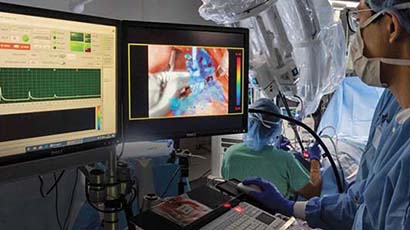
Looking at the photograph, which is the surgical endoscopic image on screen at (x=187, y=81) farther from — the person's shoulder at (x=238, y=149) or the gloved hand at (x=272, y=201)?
the person's shoulder at (x=238, y=149)

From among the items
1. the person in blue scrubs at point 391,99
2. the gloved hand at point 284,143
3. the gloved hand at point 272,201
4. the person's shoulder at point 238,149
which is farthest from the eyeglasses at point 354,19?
the gloved hand at point 284,143

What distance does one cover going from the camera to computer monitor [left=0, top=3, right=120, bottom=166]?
3.32 feet

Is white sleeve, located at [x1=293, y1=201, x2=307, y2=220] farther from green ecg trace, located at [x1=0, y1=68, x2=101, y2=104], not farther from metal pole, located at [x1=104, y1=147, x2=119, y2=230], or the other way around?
green ecg trace, located at [x1=0, y1=68, x2=101, y2=104]

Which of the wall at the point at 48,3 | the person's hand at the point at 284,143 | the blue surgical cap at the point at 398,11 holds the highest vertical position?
the wall at the point at 48,3

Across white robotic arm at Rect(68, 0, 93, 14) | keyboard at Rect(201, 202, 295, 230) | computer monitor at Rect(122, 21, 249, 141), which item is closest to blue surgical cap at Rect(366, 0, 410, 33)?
computer monitor at Rect(122, 21, 249, 141)

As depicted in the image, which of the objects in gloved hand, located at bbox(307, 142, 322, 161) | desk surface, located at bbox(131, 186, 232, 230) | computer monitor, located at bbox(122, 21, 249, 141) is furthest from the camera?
gloved hand, located at bbox(307, 142, 322, 161)

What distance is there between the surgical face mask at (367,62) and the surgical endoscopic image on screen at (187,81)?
1.56 feet

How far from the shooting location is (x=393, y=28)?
1.14 meters

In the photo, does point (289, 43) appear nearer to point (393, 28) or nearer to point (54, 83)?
point (393, 28)

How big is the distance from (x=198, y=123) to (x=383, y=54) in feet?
2.24

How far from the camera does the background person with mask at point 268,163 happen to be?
241cm

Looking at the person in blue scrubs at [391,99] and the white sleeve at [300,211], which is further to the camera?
the white sleeve at [300,211]

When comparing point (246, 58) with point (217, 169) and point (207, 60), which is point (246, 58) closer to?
point (207, 60)

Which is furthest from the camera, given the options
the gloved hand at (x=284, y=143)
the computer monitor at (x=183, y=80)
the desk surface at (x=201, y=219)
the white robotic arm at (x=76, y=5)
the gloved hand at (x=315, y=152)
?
the gloved hand at (x=284, y=143)
